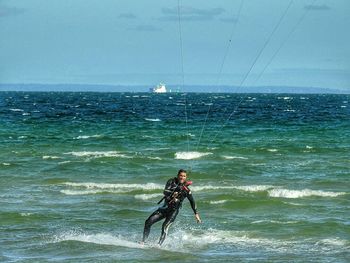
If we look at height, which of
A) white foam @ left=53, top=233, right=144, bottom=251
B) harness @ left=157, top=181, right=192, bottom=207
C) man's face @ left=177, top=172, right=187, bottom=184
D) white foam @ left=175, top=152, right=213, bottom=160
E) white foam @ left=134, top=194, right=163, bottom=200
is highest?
man's face @ left=177, top=172, right=187, bottom=184

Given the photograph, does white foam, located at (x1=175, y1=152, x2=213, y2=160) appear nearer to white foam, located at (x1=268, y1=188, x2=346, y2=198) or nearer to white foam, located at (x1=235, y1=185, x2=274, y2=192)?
white foam, located at (x1=235, y1=185, x2=274, y2=192)

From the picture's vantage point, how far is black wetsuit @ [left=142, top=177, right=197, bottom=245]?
17.6 meters

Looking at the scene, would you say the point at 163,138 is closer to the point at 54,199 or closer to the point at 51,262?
the point at 54,199

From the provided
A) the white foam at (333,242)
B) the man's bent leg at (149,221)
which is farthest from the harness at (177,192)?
the white foam at (333,242)

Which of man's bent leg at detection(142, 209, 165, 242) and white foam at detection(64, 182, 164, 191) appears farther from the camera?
white foam at detection(64, 182, 164, 191)

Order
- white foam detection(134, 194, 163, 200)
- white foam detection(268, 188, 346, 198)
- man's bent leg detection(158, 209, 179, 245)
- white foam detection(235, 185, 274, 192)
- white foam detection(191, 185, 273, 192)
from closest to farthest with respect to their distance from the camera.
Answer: man's bent leg detection(158, 209, 179, 245), white foam detection(134, 194, 163, 200), white foam detection(268, 188, 346, 198), white foam detection(235, 185, 274, 192), white foam detection(191, 185, 273, 192)

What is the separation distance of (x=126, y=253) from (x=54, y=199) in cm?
828

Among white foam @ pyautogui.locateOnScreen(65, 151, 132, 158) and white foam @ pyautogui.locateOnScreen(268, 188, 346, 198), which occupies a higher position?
white foam @ pyautogui.locateOnScreen(268, 188, 346, 198)

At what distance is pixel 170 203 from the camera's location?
58.7 feet

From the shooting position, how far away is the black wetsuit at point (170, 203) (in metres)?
17.6

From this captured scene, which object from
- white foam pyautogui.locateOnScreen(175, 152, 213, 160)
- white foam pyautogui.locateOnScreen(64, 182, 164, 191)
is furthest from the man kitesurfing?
white foam pyautogui.locateOnScreen(175, 152, 213, 160)

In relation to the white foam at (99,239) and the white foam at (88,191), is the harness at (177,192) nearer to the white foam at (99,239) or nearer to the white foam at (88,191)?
the white foam at (99,239)

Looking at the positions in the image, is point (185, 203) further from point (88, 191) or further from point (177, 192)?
point (177, 192)

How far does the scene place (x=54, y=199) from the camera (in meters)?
24.8
